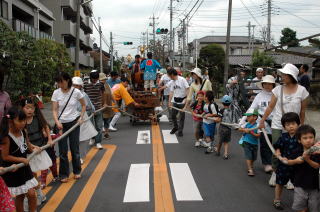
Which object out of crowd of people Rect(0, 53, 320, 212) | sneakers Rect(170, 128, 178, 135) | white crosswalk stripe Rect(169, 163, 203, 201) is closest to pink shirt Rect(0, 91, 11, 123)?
crowd of people Rect(0, 53, 320, 212)

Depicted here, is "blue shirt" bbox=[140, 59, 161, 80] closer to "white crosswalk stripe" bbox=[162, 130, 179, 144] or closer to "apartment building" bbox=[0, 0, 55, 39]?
"white crosswalk stripe" bbox=[162, 130, 179, 144]

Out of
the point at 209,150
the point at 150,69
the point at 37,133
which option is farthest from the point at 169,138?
the point at 37,133

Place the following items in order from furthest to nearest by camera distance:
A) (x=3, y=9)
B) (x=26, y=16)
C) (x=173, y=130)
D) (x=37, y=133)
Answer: (x=26, y=16)
(x=3, y=9)
(x=173, y=130)
(x=37, y=133)

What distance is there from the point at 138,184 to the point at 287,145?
245 centimetres

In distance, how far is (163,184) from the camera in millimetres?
5832

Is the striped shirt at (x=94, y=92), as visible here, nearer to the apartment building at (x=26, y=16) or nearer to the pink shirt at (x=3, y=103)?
the pink shirt at (x=3, y=103)

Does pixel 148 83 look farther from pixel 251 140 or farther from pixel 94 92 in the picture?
pixel 251 140

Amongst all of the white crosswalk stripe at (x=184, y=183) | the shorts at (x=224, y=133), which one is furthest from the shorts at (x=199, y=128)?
the white crosswalk stripe at (x=184, y=183)

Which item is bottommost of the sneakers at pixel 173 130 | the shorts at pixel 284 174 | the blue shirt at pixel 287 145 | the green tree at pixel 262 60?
the sneakers at pixel 173 130

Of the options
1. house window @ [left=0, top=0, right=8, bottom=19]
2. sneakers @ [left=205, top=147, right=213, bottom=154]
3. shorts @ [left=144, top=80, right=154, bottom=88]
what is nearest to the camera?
sneakers @ [left=205, top=147, right=213, bottom=154]

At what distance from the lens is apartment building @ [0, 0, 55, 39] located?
22.0 metres

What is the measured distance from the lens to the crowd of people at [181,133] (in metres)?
4.03

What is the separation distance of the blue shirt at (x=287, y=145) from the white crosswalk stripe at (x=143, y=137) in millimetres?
5252

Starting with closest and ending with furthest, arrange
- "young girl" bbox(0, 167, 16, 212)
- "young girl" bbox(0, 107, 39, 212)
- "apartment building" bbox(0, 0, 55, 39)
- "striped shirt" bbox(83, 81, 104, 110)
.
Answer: "young girl" bbox(0, 167, 16, 212), "young girl" bbox(0, 107, 39, 212), "striped shirt" bbox(83, 81, 104, 110), "apartment building" bbox(0, 0, 55, 39)
